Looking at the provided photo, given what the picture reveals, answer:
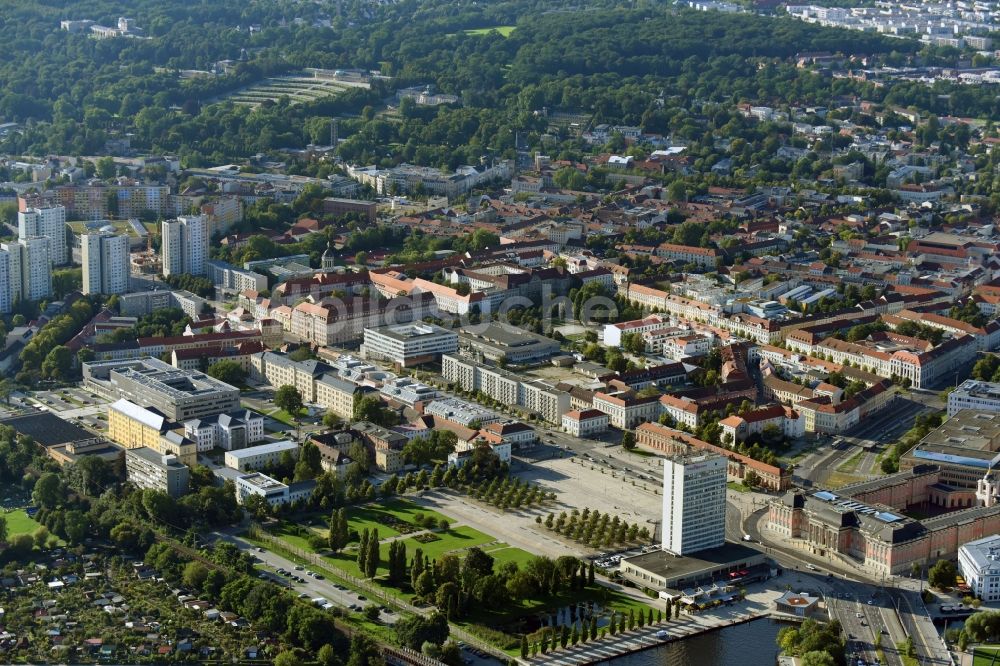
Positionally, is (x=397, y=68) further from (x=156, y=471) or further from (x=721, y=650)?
(x=721, y=650)

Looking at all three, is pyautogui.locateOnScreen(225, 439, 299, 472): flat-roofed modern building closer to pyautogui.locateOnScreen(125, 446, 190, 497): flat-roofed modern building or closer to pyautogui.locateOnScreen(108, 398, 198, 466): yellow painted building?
pyautogui.locateOnScreen(108, 398, 198, 466): yellow painted building

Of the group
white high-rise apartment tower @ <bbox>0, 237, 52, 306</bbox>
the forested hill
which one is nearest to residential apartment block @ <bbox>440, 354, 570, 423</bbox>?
white high-rise apartment tower @ <bbox>0, 237, 52, 306</bbox>

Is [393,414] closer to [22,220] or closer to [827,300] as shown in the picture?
[827,300]

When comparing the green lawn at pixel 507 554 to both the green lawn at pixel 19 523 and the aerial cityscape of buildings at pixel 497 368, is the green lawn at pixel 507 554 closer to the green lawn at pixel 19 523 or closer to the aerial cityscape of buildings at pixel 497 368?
the aerial cityscape of buildings at pixel 497 368

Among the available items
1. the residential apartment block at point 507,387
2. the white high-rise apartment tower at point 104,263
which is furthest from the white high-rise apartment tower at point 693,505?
the white high-rise apartment tower at point 104,263

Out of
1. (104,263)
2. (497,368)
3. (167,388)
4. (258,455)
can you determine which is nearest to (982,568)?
(258,455)

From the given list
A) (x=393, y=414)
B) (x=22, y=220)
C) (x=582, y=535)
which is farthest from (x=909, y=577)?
(x=22, y=220)
